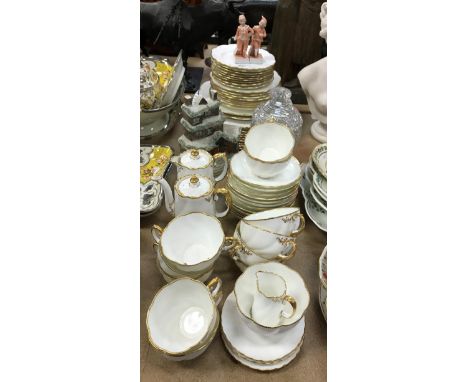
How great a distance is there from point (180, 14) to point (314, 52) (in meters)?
0.70

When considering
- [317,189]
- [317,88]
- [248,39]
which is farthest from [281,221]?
[248,39]

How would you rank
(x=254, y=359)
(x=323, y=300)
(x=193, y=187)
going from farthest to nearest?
1. (x=193, y=187)
2. (x=323, y=300)
3. (x=254, y=359)

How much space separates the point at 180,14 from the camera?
1745 millimetres

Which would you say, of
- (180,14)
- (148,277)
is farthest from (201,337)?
(180,14)

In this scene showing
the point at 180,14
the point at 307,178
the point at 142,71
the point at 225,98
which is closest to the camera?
the point at 307,178

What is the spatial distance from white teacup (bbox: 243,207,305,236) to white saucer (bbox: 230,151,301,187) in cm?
11

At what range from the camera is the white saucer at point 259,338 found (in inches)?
33.6

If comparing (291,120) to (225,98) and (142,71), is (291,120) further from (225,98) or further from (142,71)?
(142,71)

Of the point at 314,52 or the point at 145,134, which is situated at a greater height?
the point at 314,52

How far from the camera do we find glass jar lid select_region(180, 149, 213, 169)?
116 centimetres

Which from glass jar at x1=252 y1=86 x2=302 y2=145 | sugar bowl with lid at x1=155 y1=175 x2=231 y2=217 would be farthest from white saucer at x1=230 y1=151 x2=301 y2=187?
glass jar at x1=252 y1=86 x2=302 y2=145

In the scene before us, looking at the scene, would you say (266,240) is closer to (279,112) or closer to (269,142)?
(269,142)

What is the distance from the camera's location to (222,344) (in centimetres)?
91

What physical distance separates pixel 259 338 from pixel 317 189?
0.52 meters
